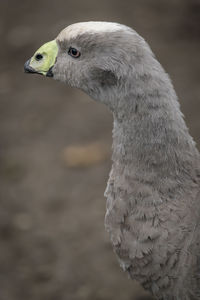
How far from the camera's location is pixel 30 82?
696 cm

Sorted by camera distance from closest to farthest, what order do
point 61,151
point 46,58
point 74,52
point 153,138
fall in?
1. point 153,138
2. point 74,52
3. point 46,58
4. point 61,151

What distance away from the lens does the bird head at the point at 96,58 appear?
267cm

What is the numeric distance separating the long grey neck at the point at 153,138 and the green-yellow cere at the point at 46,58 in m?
0.49

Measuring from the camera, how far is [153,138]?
8.88 ft

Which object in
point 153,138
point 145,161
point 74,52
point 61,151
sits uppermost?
point 74,52

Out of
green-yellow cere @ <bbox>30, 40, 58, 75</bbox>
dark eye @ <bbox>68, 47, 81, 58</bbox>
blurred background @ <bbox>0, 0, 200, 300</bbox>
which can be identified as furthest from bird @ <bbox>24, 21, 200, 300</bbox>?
blurred background @ <bbox>0, 0, 200, 300</bbox>

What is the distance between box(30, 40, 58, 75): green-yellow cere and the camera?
3.04 metres

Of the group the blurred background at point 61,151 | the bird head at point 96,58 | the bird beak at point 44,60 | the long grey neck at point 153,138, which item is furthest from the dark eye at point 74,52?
the blurred background at point 61,151

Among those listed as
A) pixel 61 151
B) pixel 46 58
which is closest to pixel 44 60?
pixel 46 58

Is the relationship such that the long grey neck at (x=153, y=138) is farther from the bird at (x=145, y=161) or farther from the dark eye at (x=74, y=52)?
the dark eye at (x=74, y=52)

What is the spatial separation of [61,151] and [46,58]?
2.98m

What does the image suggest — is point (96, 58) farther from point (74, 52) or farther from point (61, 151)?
point (61, 151)

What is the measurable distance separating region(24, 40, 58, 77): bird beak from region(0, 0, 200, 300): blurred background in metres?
2.08

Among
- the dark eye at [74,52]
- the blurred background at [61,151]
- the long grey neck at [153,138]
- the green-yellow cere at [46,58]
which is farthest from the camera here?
the blurred background at [61,151]
